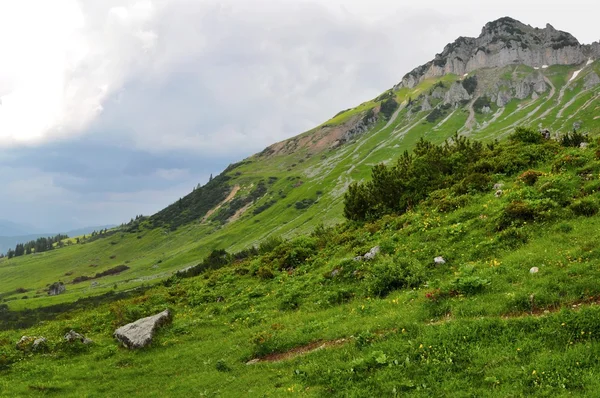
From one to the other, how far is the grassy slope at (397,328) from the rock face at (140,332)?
645mm

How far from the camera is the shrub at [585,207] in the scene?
21.2 meters

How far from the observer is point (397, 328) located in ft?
52.9

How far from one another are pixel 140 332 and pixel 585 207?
93.6 feet

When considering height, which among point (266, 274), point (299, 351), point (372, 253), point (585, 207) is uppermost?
point (585, 207)

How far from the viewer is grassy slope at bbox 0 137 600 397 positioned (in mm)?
12156

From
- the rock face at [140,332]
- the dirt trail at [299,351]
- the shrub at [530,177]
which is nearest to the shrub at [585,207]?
the shrub at [530,177]

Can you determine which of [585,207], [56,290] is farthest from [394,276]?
[56,290]

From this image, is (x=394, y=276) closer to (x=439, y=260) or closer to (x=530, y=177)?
(x=439, y=260)

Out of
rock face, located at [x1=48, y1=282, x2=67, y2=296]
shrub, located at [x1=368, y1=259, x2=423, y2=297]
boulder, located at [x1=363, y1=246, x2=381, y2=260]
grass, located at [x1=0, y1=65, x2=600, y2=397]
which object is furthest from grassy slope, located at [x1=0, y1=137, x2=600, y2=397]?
rock face, located at [x1=48, y1=282, x2=67, y2=296]

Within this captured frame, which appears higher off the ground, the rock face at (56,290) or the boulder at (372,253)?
the boulder at (372,253)

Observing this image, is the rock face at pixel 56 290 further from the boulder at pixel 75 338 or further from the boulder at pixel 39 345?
the boulder at pixel 75 338

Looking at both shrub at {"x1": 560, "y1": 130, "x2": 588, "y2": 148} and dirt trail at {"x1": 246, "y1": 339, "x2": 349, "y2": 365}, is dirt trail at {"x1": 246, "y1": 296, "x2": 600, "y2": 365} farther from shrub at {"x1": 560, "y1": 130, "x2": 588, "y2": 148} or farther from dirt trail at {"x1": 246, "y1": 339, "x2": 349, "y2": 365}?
shrub at {"x1": 560, "y1": 130, "x2": 588, "y2": 148}

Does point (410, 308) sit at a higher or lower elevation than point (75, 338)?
lower

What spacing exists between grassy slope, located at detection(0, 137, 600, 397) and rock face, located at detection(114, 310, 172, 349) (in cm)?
65
